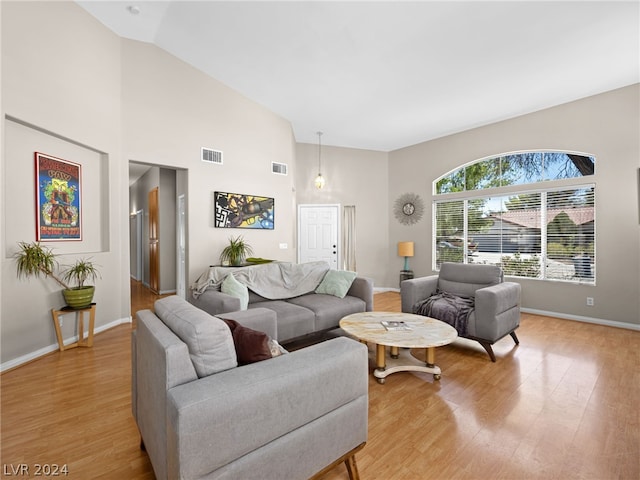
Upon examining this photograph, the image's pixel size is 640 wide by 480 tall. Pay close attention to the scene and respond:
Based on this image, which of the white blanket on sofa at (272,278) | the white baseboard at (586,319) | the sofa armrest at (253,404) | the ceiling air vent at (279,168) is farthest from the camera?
the ceiling air vent at (279,168)

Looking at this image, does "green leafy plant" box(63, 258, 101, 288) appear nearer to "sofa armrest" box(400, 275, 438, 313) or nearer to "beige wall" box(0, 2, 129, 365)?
"beige wall" box(0, 2, 129, 365)

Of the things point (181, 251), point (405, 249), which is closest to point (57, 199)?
point (181, 251)

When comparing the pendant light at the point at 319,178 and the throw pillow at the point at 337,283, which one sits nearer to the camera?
the throw pillow at the point at 337,283

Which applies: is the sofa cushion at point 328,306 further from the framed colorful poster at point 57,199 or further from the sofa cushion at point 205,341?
the framed colorful poster at point 57,199

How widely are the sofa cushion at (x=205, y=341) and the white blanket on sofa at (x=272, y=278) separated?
1.98 meters

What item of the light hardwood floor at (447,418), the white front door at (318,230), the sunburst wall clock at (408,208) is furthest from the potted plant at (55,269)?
the sunburst wall clock at (408,208)

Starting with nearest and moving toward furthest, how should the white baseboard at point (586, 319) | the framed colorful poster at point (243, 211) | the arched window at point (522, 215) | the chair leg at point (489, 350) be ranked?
the chair leg at point (489, 350)
the white baseboard at point (586, 319)
the arched window at point (522, 215)
the framed colorful poster at point (243, 211)

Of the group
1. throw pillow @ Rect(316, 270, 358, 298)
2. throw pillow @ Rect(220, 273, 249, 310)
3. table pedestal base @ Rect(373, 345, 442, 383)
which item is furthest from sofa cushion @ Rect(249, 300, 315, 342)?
table pedestal base @ Rect(373, 345, 442, 383)

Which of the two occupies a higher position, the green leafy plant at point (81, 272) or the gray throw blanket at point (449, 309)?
the green leafy plant at point (81, 272)

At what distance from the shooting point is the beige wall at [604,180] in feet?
13.2

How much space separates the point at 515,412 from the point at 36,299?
4.22 m

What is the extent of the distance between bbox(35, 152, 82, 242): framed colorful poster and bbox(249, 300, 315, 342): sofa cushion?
2.43 meters

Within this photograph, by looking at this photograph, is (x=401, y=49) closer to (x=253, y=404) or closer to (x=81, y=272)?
(x=253, y=404)

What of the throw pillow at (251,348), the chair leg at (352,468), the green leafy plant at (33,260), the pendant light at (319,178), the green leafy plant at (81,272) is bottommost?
the chair leg at (352,468)
